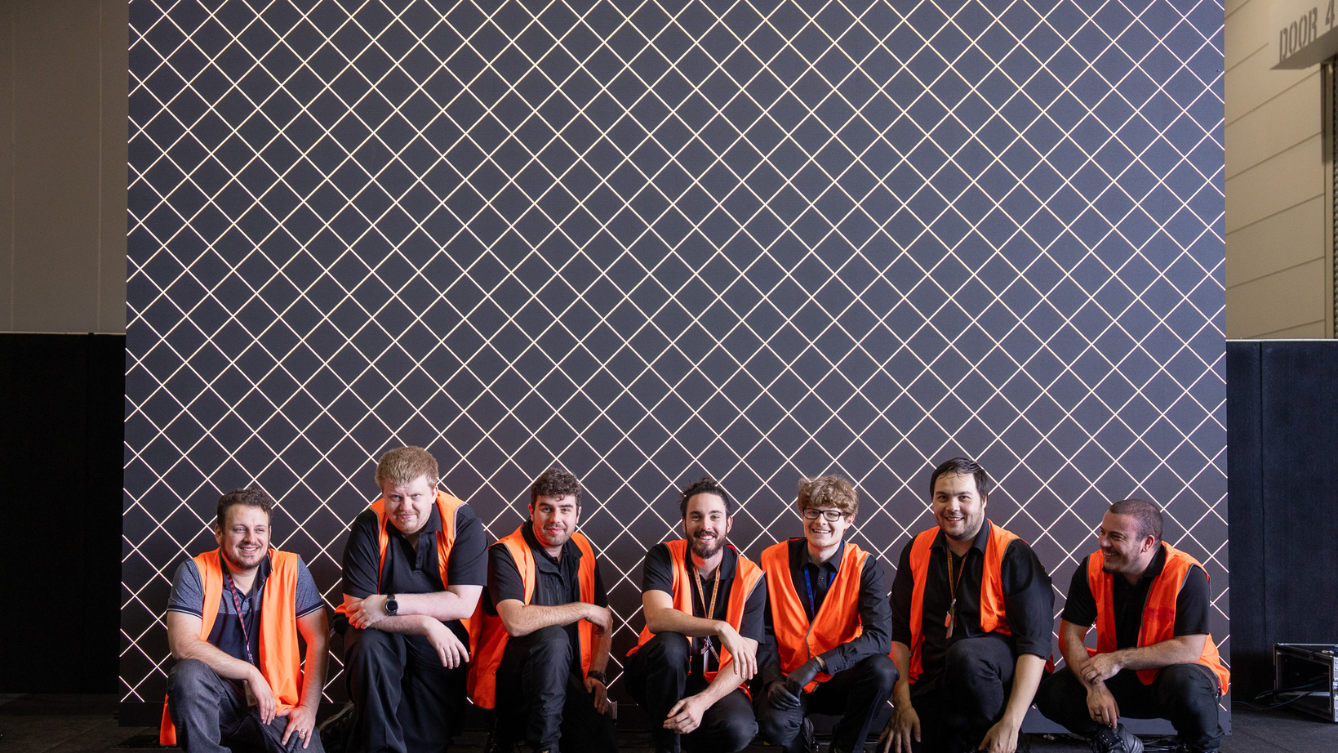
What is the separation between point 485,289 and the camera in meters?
3.69

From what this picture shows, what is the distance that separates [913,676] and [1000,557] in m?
0.51

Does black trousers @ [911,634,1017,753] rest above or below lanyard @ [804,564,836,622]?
below

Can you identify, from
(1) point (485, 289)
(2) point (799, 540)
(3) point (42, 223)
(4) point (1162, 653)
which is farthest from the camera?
(3) point (42, 223)

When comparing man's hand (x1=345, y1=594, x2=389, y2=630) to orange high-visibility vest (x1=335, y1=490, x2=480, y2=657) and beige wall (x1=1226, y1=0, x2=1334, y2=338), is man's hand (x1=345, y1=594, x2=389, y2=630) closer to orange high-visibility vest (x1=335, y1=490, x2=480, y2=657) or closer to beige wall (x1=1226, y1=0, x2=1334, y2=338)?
orange high-visibility vest (x1=335, y1=490, x2=480, y2=657)

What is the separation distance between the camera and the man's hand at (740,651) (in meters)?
2.83

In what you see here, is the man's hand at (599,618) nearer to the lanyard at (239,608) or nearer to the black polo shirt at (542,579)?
the black polo shirt at (542,579)

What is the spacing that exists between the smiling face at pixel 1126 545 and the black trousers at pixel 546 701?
1803mm

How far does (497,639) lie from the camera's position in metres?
3.09

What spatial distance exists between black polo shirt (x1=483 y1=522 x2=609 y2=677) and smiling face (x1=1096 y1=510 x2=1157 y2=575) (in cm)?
184

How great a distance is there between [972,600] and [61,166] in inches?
227

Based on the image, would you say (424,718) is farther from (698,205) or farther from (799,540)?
(698,205)

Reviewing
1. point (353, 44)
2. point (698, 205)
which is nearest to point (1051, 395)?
point (698, 205)

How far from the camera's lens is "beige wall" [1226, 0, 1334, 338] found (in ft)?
17.3

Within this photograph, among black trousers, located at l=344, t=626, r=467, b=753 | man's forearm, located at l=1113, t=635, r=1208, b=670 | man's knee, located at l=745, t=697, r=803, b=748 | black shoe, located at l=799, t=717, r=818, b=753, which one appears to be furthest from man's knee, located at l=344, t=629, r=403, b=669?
man's forearm, located at l=1113, t=635, r=1208, b=670
